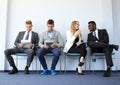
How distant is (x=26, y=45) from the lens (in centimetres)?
518

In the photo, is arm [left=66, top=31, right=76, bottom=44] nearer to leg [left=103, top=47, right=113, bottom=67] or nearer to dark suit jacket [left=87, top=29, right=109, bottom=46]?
dark suit jacket [left=87, top=29, right=109, bottom=46]

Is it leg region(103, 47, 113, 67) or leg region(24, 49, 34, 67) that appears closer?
leg region(103, 47, 113, 67)

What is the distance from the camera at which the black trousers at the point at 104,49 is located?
4656 mm

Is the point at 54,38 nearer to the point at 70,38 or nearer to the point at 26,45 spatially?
the point at 70,38

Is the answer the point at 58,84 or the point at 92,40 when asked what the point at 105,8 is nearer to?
the point at 92,40

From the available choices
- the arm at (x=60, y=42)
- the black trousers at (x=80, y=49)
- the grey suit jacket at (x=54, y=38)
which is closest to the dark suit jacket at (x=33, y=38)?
the grey suit jacket at (x=54, y=38)

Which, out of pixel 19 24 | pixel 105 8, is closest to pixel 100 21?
pixel 105 8

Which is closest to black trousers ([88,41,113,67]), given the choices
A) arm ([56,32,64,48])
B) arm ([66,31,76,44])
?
arm ([66,31,76,44])

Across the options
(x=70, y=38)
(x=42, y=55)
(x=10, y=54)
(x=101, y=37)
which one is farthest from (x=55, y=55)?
(x=101, y=37)

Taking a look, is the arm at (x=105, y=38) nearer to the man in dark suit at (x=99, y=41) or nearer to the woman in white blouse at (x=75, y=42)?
the man in dark suit at (x=99, y=41)

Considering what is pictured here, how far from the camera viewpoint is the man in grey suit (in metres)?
4.93

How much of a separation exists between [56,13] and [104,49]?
1659 millimetres

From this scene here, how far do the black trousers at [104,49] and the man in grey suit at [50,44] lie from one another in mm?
741

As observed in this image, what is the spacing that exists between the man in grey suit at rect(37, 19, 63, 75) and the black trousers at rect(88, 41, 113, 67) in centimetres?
74
